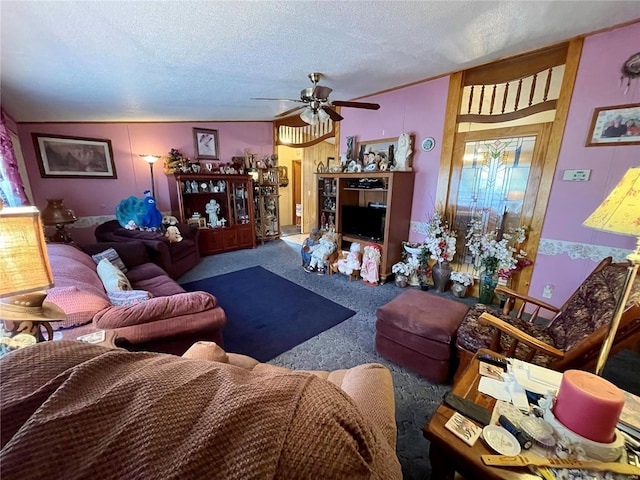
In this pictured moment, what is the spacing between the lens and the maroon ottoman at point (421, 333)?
5.75 feet

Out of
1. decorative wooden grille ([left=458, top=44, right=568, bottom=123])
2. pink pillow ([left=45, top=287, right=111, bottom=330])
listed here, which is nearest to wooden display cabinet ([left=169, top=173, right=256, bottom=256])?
pink pillow ([left=45, top=287, right=111, bottom=330])

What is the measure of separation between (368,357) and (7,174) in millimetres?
4067

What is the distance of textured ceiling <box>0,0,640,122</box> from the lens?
159 cm

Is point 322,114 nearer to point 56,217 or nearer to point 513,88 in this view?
point 513,88

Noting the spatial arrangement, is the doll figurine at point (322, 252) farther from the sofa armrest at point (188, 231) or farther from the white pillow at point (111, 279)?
the white pillow at point (111, 279)

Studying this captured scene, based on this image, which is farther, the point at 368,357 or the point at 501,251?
the point at 501,251

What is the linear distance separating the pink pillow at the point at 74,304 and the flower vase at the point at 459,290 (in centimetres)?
347

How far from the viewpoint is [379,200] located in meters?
3.97

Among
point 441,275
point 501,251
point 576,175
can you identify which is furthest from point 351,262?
point 576,175

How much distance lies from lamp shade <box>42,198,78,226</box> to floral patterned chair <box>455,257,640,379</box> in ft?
15.4

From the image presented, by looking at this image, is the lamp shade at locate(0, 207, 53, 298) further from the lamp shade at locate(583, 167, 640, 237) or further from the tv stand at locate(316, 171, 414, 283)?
the tv stand at locate(316, 171, 414, 283)

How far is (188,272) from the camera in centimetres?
402

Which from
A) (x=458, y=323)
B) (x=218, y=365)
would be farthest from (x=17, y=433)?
(x=458, y=323)

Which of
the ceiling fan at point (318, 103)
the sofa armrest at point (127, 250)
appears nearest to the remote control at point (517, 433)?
the ceiling fan at point (318, 103)
